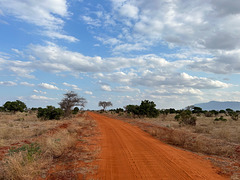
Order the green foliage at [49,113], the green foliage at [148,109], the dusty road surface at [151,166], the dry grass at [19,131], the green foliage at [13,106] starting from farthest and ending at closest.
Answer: the green foliage at [13,106], the green foliage at [148,109], the green foliage at [49,113], the dry grass at [19,131], the dusty road surface at [151,166]

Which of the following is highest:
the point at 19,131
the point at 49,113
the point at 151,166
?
the point at 49,113

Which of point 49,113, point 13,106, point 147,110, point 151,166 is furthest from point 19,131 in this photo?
point 13,106

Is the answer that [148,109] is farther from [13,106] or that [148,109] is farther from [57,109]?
[13,106]

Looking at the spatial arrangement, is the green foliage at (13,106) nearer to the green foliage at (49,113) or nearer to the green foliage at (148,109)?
the green foliage at (49,113)

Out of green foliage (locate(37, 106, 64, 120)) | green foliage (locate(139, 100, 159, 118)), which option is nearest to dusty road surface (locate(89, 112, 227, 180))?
green foliage (locate(37, 106, 64, 120))

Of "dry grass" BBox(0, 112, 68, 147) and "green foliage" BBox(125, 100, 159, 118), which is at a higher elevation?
"green foliage" BBox(125, 100, 159, 118)

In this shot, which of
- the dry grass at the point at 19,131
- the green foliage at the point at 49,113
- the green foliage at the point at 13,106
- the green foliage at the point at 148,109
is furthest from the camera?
the green foliage at the point at 13,106

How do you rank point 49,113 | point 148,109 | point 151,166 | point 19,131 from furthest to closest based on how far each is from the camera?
1. point 148,109
2. point 49,113
3. point 19,131
4. point 151,166

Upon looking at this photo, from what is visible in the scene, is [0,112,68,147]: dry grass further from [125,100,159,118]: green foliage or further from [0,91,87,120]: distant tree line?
[125,100,159,118]: green foliage

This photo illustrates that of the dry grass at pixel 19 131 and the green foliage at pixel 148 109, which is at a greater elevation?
the green foliage at pixel 148 109

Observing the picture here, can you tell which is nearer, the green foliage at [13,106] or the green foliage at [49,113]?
the green foliage at [49,113]

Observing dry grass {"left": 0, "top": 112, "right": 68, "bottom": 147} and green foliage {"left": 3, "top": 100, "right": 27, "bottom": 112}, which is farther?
green foliage {"left": 3, "top": 100, "right": 27, "bottom": 112}

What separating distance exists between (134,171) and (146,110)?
32.3 m

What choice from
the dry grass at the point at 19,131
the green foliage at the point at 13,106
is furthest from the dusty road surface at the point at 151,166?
the green foliage at the point at 13,106
